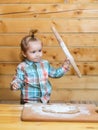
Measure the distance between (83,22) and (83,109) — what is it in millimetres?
1317

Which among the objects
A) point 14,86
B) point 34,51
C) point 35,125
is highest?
point 34,51

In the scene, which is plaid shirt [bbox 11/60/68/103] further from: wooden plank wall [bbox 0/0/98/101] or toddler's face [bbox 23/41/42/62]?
wooden plank wall [bbox 0/0/98/101]

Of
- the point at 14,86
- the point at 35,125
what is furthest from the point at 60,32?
the point at 35,125

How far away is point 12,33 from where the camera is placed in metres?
2.45

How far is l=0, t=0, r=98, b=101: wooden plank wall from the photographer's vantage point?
239cm

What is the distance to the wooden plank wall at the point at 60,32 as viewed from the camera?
239 centimetres

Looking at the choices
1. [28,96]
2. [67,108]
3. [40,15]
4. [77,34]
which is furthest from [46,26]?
[67,108]

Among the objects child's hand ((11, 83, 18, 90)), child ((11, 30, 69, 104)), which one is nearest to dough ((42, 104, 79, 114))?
child's hand ((11, 83, 18, 90))

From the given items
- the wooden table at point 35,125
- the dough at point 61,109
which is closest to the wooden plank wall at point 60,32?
the dough at point 61,109

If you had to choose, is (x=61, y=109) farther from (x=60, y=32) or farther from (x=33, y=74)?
(x=60, y=32)

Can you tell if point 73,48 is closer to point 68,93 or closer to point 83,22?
point 83,22

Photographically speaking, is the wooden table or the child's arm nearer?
the wooden table

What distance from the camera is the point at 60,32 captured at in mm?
2439

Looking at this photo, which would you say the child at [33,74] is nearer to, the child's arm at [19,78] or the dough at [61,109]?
the child's arm at [19,78]
